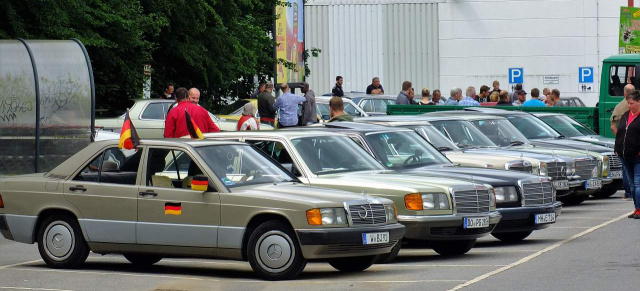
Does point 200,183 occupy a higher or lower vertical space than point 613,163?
higher

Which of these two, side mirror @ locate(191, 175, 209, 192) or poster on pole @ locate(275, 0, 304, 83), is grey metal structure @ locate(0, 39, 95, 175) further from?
side mirror @ locate(191, 175, 209, 192)

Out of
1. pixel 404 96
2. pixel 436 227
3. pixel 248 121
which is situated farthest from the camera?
pixel 404 96

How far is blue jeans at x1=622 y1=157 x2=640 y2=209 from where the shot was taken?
17.3 meters

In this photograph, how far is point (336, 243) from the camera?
438 inches

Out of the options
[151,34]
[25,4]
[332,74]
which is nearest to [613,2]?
[332,74]

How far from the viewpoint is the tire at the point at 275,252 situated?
11.2m

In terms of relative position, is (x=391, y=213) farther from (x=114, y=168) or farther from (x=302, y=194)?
(x=114, y=168)

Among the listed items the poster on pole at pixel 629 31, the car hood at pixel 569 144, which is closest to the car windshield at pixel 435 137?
the car hood at pixel 569 144

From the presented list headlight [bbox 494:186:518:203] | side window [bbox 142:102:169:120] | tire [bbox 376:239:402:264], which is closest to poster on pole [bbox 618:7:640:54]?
side window [bbox 142:102:169:120]

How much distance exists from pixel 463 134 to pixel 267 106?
9.57 metres

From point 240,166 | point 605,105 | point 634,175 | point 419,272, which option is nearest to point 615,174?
point 634,175

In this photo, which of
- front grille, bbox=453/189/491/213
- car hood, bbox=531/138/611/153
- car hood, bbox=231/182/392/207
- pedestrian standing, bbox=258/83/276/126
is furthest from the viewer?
pedestrian standing, bbox=258/83/276/126

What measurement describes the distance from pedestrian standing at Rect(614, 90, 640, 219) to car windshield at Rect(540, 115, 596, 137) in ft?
19.6

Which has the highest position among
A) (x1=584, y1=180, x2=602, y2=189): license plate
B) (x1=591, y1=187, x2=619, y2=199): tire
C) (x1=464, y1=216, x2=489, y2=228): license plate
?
(x1=464, y1=216, x2=489, y2=228): license plate
